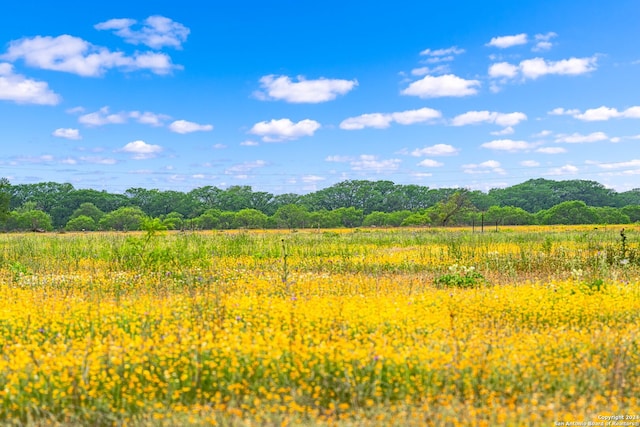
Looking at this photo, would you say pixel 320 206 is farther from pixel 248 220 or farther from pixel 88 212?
pixel 88 212

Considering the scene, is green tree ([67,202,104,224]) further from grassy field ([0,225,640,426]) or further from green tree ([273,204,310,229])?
grassy field ([0,225,640,426])

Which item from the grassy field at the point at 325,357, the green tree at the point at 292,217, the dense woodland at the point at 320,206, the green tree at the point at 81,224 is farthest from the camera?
the green tree at the point at 81,224

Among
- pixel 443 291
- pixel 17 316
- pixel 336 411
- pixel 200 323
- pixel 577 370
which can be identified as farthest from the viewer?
pixel 443 291

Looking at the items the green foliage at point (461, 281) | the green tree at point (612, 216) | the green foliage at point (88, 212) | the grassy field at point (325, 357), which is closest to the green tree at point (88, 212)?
the green foliage at point (88, 212)

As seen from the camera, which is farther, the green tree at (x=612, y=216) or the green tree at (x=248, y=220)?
the green tree at (x=612, y=216)

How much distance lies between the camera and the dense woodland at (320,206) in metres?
82.6

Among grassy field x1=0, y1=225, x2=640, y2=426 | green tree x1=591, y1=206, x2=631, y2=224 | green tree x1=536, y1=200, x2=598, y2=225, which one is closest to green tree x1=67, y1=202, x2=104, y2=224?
green tree x1=536, y1=200, x2=598, y2=225

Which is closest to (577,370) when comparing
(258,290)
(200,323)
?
(200,323)

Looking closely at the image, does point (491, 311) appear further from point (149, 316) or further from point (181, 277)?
point (181, 277)

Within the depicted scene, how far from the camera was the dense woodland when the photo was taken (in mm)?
82562

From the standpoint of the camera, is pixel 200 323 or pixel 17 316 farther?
pixel 17 316

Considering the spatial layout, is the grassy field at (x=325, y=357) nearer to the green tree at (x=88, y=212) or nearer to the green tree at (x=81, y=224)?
the green tree at (x=81, y=224)

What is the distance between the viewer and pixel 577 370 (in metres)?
5.81

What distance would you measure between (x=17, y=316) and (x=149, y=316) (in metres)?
2.29
